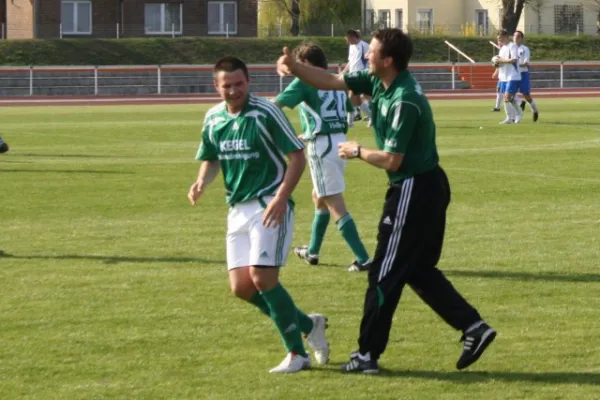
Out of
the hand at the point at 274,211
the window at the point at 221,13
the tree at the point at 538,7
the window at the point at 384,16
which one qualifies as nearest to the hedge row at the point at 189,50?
the window at the point at 221,13

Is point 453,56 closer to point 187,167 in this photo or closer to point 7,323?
point 187,167

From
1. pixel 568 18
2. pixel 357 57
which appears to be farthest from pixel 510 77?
pixel 568 18

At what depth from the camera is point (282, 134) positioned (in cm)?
749

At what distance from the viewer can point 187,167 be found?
22.0 m

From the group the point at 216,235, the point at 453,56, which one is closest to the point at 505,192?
the point at 216,235

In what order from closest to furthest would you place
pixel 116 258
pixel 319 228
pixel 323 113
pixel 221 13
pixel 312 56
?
pixel 312 56 < pixel 323 113 < pixel 319 228 < pixel 116 258 < pixel 221 13

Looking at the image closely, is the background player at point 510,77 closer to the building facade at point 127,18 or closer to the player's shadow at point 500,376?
the player's shadow at point 500,376

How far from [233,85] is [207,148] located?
0.53m

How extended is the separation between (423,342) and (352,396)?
1431mm

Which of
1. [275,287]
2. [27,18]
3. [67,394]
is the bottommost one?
[67,394]

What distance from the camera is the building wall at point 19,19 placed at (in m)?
72.6

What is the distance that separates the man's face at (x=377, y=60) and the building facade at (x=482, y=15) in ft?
253

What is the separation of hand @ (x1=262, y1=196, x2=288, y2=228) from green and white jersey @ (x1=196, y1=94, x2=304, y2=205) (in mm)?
237

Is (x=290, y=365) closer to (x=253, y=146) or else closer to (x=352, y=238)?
(x=253, y=146)
